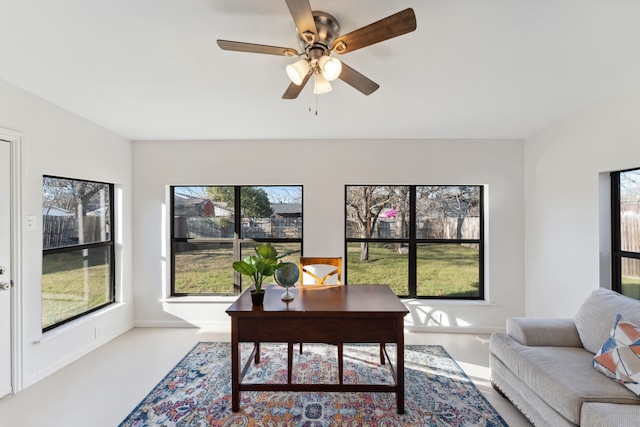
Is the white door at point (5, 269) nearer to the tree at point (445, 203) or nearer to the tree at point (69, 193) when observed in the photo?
the tree at point (69, 193)

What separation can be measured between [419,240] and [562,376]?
2235 mm

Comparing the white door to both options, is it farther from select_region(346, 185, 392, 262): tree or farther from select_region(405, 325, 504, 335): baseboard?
select_region(405, 325, 504, 335): baseboard

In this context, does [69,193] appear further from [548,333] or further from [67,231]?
[548,333]

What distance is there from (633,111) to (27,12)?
3.92 meters

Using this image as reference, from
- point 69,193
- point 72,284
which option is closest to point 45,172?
point 69,193

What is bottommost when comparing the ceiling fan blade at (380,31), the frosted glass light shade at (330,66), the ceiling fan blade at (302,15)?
the frosted glass light shade at (330,66)

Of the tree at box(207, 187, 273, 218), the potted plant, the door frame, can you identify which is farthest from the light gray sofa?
the door frame

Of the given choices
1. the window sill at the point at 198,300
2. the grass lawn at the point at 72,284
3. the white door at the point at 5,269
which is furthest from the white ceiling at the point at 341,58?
the window sill at the point at 198,300

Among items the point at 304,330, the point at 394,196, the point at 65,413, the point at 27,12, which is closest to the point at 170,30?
the point at 27,12

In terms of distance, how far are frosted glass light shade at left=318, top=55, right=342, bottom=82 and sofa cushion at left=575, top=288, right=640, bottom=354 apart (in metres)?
2.45

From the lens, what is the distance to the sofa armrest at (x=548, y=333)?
7.68 ft

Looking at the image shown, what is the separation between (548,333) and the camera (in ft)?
7.76

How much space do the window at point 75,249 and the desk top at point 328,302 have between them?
6.35 feet

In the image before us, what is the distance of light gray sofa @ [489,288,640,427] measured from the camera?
1.65 meters
